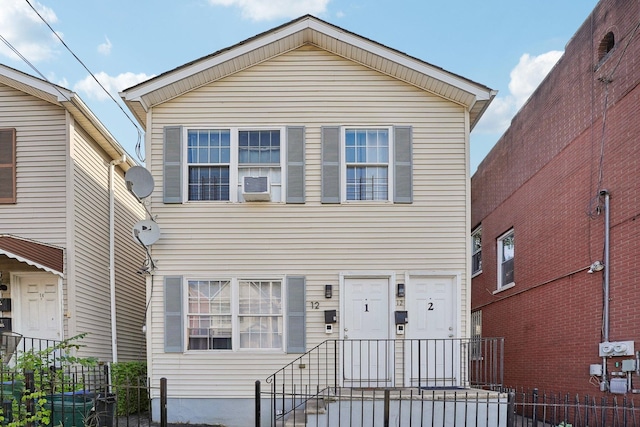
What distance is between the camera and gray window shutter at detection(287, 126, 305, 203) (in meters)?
8.81

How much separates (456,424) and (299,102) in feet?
18.7

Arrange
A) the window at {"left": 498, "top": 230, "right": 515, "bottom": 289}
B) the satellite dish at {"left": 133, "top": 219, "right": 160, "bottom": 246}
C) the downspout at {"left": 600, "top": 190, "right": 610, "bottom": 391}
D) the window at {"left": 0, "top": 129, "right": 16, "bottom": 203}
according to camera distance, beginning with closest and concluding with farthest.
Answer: the downspout at {"left": 600, "top": 190, "right": 610, "bottom": 391}, the satellite dish at {"left": 133, "top": 219, "right": 160, "bottom": 246}, the window at {"left": 0, "top": 129, "right": 16, "bottom": 203}, the window at {"left": 498, "top": 230, "right": 515, "bottom": 289}

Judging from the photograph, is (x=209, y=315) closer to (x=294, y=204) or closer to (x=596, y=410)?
(x=294, y=204)

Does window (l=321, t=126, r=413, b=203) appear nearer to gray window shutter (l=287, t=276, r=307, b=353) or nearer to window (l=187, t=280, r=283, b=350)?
gray window shutter (l=287, t=276, r=307, b=353)

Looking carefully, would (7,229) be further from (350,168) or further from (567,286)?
(567,286)

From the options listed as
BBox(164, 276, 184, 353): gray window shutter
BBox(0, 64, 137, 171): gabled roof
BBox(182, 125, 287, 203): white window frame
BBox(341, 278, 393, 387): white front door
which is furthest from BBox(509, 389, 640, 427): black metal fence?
BBox(0, 64, 137, 171): gabled roof

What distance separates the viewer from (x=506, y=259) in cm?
1243

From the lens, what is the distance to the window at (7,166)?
9.27 metres

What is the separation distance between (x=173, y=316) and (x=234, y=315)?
3.31ft

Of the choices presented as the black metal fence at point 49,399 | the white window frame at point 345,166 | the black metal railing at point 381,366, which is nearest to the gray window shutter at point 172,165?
the white window frame at point 345,166

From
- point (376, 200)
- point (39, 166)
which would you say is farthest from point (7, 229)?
point (376, 200)

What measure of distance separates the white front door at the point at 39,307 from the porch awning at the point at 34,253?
54 cm

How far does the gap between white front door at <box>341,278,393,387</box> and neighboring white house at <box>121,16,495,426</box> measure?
3 cm

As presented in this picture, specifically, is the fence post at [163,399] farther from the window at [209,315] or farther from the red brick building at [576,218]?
the red brick building at [576,218]
